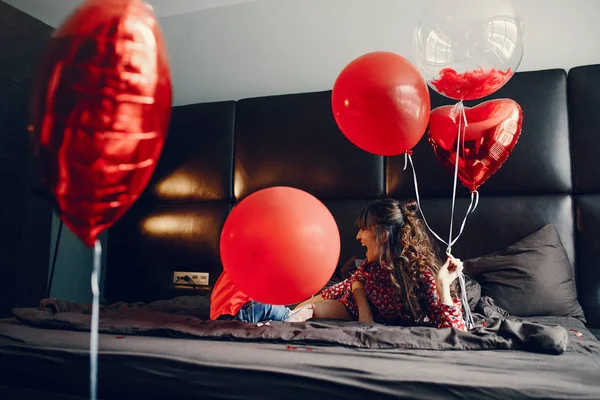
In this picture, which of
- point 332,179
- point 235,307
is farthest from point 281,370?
point 332,179

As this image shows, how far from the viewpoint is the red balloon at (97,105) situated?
0.77 meters

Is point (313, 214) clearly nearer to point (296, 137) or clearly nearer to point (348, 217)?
point (348, 217)

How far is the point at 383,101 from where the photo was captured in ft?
4.59

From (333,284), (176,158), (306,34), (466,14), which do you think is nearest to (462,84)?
(466,14)

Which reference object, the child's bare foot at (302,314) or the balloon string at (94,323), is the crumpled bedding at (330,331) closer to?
the child's bare foot at (302,314)

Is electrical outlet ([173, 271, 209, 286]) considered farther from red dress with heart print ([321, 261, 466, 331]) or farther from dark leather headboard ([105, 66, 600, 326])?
red dress with heart print ([321, 261, 466, 331])

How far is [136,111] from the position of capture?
789mm

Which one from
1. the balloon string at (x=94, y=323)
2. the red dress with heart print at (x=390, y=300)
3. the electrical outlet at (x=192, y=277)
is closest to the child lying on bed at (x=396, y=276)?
the red dress with heart print at (x=390, y=300)

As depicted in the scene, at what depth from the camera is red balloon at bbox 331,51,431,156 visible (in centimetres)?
141

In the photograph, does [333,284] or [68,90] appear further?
[333,284]

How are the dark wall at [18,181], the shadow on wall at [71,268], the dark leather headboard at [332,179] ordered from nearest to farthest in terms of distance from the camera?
the dark leather headboard at [332,179]
the dark wall at [18,181]
the shadow on wall at [71,268]

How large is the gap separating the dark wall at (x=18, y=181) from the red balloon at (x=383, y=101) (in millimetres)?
2159

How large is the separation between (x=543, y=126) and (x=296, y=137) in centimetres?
122

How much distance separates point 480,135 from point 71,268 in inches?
109
